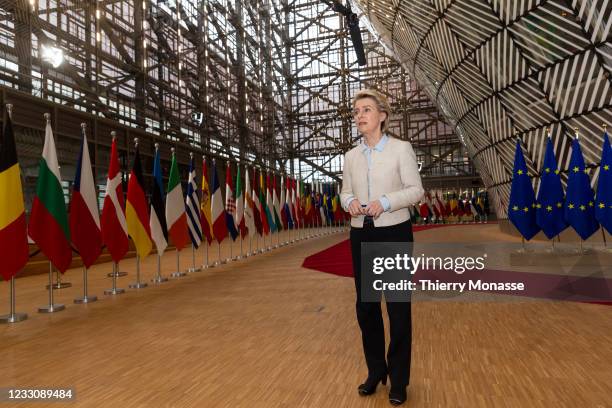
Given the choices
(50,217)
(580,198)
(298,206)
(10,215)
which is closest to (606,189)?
(580,198)

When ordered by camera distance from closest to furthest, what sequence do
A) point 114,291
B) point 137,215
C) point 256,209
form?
point 114,291 < point 137,215 < point 256,209

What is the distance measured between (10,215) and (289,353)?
3.49m

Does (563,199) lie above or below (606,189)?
below

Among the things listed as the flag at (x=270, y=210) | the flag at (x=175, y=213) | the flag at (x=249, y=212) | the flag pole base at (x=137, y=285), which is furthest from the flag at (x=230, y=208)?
the flag pole base at (x=137, y=285)

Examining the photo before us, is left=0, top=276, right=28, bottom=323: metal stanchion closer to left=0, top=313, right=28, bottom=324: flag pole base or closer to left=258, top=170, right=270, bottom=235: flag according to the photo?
left=0, top=313, right=28, bottom=324: flag pole base

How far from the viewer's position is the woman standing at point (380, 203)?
2.42m

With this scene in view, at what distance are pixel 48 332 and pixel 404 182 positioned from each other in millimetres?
3979

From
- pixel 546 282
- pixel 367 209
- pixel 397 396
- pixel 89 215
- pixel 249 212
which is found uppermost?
pixel 249 212

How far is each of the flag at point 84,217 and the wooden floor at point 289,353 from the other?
0.75 metres

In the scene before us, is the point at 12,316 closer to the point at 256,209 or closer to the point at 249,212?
the point at 249,212

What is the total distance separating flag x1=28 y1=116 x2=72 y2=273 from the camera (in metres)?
5.38

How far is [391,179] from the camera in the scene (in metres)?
2.47

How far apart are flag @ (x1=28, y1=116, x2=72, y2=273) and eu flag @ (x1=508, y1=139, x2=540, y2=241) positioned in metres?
8.53

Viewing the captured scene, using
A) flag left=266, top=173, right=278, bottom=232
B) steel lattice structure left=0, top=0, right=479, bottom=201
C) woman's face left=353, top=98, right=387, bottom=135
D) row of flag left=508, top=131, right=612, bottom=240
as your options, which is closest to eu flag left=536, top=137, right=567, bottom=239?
row of flag left=508, top=131, right=612, bottom=240
